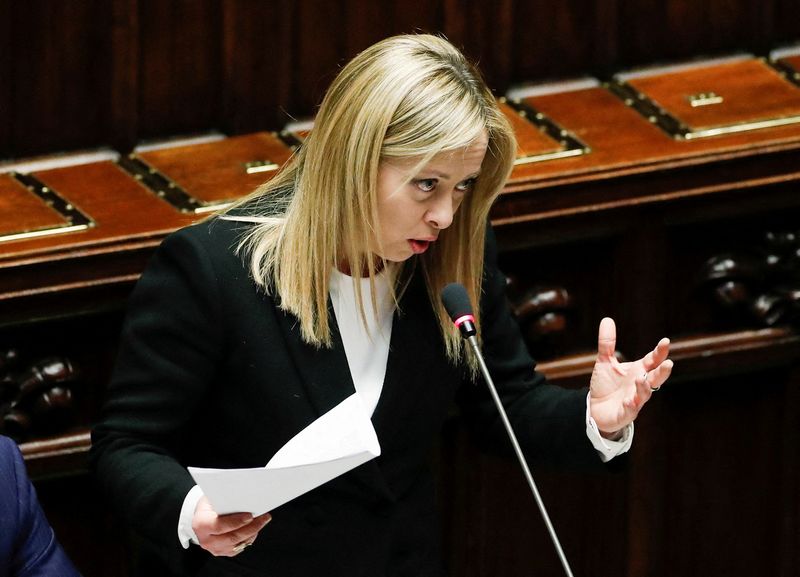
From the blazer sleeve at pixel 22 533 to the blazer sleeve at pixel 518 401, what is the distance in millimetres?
671

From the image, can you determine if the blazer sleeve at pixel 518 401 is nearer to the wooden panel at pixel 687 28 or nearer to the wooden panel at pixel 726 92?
the wooden panel at pixel 726 92

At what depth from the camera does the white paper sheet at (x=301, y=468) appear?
2.05 metres

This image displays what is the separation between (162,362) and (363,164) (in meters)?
0.38

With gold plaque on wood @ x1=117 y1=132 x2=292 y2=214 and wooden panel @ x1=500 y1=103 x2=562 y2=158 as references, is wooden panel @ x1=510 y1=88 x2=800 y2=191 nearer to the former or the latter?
wooden panel @ x1=500 y1=103 x2=562 y2=158

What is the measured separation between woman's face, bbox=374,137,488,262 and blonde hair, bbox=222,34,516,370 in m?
0.02

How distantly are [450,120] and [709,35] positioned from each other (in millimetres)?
1465

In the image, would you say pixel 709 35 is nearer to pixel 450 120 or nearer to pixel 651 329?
pixel 651 329

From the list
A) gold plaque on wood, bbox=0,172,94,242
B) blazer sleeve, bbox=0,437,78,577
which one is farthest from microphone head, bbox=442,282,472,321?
gold plaque on wood, bbox=0,172,94,242

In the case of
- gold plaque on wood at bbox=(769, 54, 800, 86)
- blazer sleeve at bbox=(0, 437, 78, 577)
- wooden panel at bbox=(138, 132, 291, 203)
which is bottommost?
blazer sleeve at bbox=(0, 437, 78, 577)

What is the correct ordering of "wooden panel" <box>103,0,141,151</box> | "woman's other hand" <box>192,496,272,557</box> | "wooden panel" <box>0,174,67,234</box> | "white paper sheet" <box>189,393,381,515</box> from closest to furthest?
"white paper sheet" <box>189,393,381,515</box>
"woman's other hand" <box>192,496,272,557</box>
"wooden panel" <box>0,174,67,234</box>
"wooden panel" <box>103,0,141,151</box>

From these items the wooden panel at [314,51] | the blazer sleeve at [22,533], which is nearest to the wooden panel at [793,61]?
the wooden panel at [314,51]

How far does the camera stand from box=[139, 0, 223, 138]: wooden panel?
315cm

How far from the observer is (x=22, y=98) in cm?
308

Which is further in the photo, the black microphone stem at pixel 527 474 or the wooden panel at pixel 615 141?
the wooden panel at pixel 615 141
